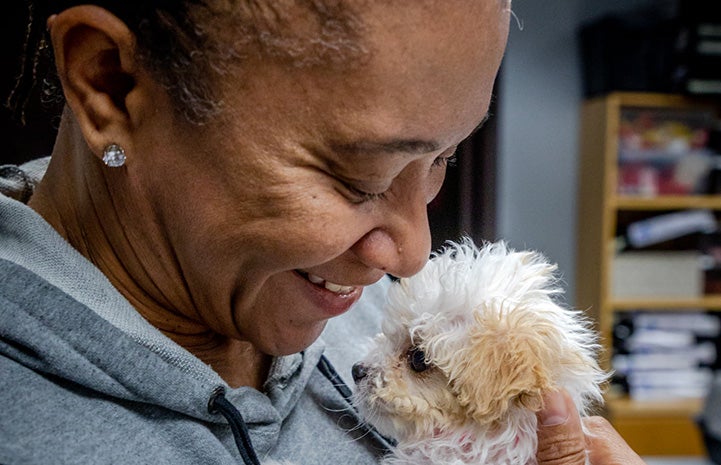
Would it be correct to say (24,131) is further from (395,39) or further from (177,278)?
(395,39)

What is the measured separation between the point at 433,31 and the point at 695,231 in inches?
159

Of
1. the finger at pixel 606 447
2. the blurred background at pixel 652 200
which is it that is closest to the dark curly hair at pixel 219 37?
the finger at pixel 606 447

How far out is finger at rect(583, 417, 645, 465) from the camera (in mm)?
1056

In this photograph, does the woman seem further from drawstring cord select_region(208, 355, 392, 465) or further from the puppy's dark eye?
the puppy's dark eye

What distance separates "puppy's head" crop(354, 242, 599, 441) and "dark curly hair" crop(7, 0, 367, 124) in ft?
1.58

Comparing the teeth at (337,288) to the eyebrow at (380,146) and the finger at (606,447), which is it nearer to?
the eyebrow at (380,146)

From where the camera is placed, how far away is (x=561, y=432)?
995 millimetres

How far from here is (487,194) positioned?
12.2ft

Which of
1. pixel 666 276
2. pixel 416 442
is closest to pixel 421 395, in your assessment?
pixel 416 442

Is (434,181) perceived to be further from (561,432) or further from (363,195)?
(561,432)

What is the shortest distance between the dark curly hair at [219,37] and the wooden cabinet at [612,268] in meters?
3.73

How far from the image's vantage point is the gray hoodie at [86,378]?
700 millimetres

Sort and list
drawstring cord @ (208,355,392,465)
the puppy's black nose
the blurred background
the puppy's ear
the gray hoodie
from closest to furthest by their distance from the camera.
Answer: the gray hoodie, drawstring cord @ (208,355,392,465), the puppy's ear, the puppy's black nose, the blurred background

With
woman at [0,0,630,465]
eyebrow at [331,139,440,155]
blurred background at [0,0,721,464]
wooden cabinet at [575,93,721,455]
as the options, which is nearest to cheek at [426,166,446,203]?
woman at [0,0,630,465]
